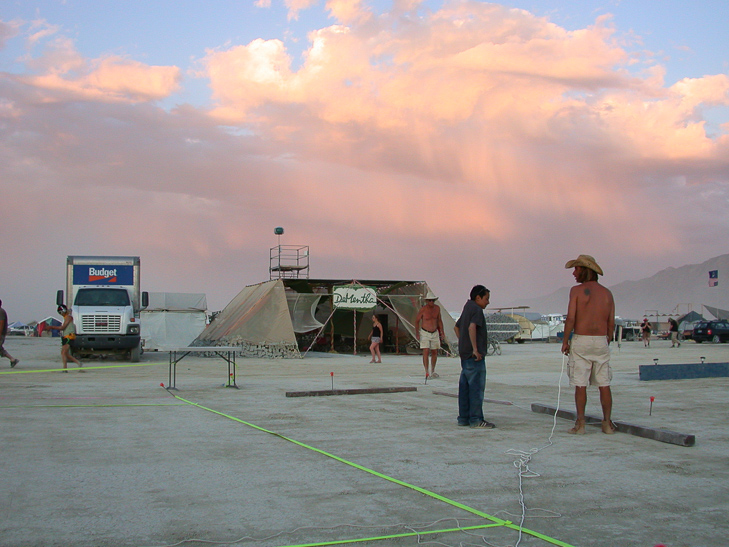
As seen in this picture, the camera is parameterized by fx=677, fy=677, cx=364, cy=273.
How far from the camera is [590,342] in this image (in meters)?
7.29

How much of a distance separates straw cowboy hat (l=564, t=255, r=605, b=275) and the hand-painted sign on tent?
19.9 m

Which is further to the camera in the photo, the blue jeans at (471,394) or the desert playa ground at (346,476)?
the blue jeans at (471,394)

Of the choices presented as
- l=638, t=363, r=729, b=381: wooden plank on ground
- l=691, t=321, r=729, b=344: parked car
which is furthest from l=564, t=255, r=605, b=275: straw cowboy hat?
l=691, t=321, r=729, b=344: parked car

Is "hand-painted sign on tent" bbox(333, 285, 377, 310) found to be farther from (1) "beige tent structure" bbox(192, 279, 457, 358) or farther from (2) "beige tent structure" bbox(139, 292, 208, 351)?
(2) "beige tent structure" bbox(139, 292, 208, 351)

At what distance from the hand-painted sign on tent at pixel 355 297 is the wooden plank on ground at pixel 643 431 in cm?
1881

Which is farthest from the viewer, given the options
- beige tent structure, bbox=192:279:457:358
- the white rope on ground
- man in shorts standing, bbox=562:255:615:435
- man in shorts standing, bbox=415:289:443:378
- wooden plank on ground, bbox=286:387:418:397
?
beige tent structure, bbox=192:279:457:358

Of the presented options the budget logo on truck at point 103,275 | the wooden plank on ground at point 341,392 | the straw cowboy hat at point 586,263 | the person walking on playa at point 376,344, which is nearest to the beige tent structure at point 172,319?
the budget logo on truck at point 103,275

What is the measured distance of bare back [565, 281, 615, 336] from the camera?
7.30 meters

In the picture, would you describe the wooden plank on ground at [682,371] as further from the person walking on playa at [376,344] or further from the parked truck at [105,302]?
the parked truck at [105,302]

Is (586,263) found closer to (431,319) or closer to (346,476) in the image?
(346,476)

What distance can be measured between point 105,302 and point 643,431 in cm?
1872

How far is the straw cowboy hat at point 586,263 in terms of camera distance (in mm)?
7457

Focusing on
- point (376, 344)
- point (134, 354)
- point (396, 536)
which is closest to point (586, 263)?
point (396, 536)

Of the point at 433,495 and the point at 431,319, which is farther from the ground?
the point at 431,319
